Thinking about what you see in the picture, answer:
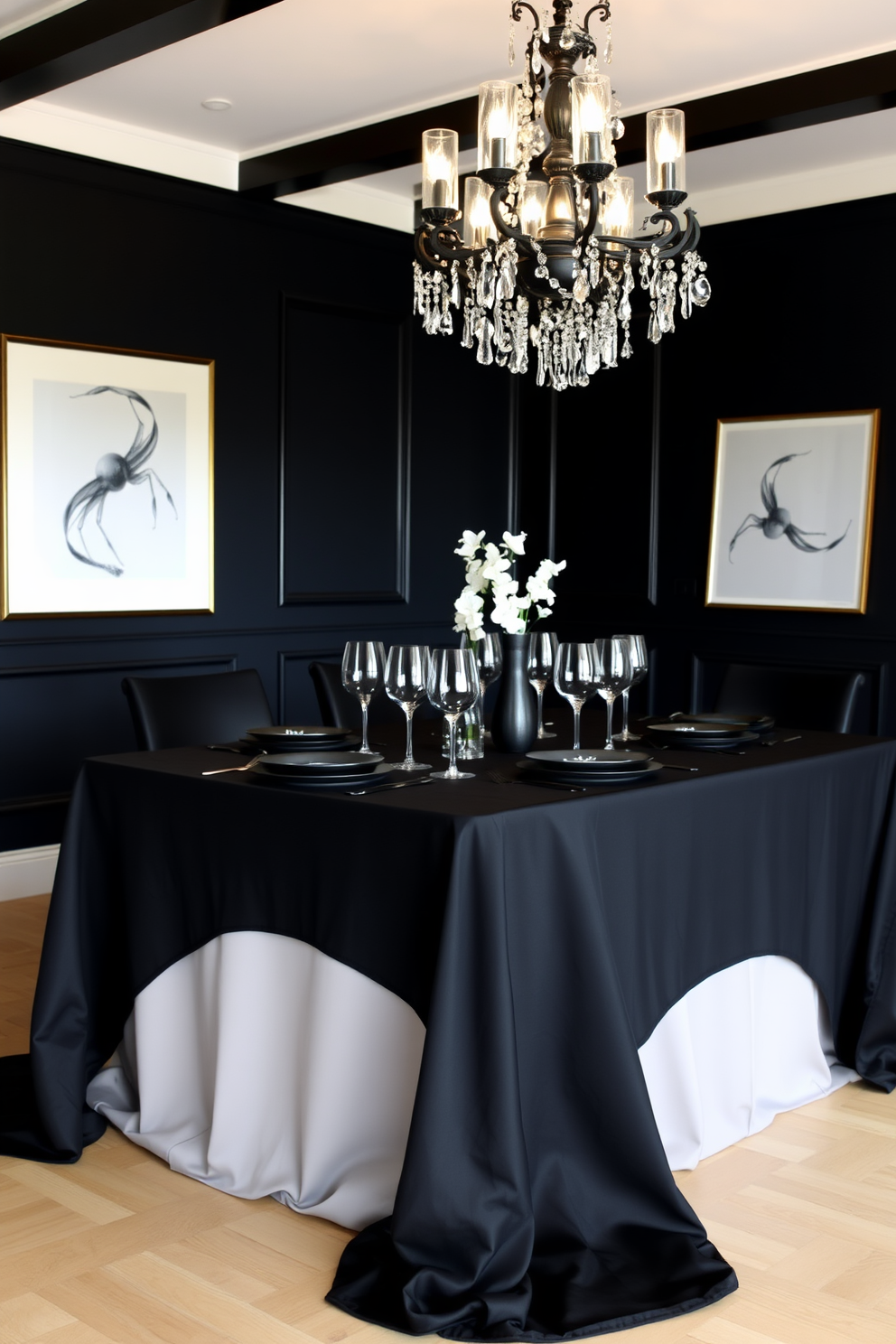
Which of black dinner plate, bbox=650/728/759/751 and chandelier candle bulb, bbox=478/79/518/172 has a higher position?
chandelier candle bulb, bbox=478/79/518/172

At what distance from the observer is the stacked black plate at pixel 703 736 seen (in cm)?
334

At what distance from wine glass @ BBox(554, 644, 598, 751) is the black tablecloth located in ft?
0.84

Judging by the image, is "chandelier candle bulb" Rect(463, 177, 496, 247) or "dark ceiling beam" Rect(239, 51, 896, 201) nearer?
"chandelier candle bulb" Rect(463, 177, 496, 247)

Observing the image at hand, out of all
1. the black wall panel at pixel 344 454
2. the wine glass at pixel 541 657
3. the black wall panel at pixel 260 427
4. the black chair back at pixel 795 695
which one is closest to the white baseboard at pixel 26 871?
the black wall panel at pixel 260 427

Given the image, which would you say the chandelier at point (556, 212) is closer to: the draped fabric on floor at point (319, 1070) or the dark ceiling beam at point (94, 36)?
the dark ceiling beam at point (94, 36)

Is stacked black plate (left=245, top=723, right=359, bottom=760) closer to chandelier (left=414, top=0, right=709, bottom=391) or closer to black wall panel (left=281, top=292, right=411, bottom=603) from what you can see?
chandelier (left=414, top=0, right=709, bottom=391)

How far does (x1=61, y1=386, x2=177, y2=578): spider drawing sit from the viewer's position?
205 inches

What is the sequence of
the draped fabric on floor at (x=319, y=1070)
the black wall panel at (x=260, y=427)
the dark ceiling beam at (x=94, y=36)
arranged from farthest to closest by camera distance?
1. the black wall panel at (x=260, y=427)
2. the dark ceiling beam at (x=94, y=36)
3. the draped fabric on floor at (x=319, y=1070)

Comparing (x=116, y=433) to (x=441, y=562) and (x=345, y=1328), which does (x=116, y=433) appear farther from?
(x=345, y=1328)

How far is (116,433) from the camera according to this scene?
5312mm

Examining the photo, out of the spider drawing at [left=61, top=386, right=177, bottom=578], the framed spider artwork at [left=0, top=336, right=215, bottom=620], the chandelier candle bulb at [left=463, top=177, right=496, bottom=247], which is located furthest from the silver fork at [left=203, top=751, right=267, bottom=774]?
the spider drawing at [left=61, top=386, right=177, bottom=578]

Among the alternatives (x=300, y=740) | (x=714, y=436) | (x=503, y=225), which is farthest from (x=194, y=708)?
(x=714, y=436)

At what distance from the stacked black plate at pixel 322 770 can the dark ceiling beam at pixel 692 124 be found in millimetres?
2834

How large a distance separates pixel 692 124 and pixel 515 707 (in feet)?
8.57
